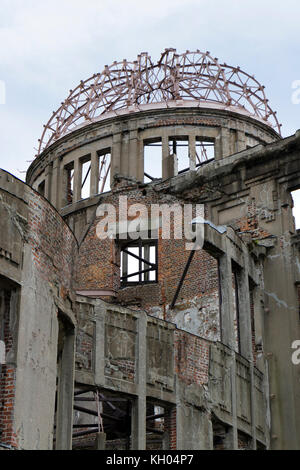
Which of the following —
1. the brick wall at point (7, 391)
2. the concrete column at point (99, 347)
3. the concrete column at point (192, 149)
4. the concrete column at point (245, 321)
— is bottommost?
the brick wall at point (7, 391)

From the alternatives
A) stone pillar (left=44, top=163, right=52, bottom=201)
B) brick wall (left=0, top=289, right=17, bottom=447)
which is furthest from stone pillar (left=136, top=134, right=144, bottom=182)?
brick wall (left=0, top=289, right=17, bottom=447)

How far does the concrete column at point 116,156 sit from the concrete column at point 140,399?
9.54 metres

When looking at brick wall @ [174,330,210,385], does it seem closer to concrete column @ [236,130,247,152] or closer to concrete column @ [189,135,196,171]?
concrete column @ [189,135,196,171]

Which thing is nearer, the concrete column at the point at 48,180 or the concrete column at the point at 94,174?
the concrete column at the point at 94,174

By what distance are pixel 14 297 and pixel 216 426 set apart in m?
7.59

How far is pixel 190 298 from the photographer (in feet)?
75.7

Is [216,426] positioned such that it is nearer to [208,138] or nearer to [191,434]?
[191,434]

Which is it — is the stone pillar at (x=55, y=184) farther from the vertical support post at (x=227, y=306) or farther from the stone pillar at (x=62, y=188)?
the vertical support post at (x=227, y=306)

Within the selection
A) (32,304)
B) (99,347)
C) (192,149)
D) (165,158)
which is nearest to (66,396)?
(99,347)

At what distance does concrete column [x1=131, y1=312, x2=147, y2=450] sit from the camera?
55.2 ft

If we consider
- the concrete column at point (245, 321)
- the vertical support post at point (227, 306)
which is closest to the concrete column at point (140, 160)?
the vertical support post at point (227, 306)

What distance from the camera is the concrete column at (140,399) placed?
662 inches
